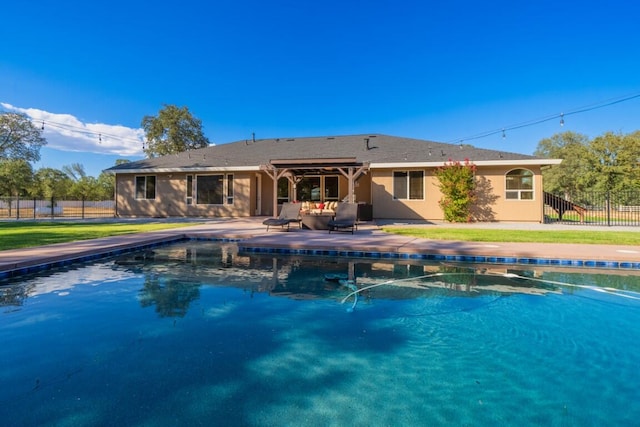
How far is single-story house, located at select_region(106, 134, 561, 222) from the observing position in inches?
567

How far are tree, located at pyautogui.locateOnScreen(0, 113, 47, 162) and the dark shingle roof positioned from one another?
1820 centimetres

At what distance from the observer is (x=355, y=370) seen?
275cm

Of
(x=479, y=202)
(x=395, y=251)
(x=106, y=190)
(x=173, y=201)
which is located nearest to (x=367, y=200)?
(x=479, y=202)

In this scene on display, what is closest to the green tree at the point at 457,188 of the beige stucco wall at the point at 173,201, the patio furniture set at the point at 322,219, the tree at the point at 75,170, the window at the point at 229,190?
the patio furniture set at the point at 322,219

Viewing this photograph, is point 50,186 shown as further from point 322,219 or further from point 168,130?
point 322,219

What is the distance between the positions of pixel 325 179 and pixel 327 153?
1.64 metres

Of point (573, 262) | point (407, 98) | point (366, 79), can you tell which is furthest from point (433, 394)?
point (407, 98)

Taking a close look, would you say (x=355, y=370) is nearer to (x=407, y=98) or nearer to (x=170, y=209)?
(x=170, y=209)

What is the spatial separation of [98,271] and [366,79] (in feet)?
63.3

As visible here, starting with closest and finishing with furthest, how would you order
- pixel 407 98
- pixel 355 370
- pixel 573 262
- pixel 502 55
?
1. pixel 355 370
2. pixel 573 262
3. pixel 502 55
4. pixel 407 98

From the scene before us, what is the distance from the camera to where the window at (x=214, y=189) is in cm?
1739

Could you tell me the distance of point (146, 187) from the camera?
18375 mm

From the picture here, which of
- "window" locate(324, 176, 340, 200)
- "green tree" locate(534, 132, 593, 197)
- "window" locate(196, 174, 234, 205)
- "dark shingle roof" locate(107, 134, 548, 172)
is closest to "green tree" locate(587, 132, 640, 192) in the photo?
"green tree" locate(534, 132, 593, 197)

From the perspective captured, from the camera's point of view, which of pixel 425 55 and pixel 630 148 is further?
pixel 630 148
